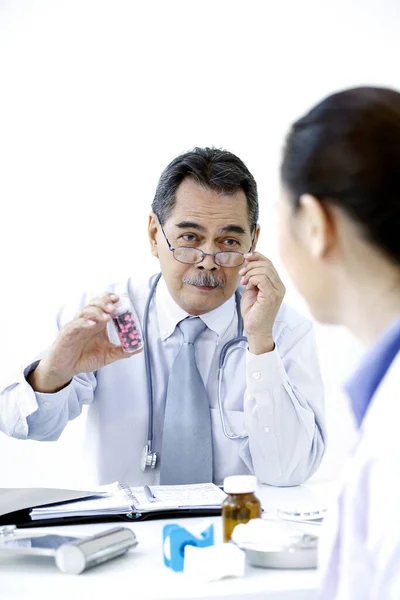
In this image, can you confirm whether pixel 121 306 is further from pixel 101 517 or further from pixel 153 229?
pixel 101 517

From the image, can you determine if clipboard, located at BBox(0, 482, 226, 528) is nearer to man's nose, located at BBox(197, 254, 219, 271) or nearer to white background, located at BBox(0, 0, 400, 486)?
man's nose, located at BBox(197, 254, 219, 271)

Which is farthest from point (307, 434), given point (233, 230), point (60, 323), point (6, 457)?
point (6, 457)

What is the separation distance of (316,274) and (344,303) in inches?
2.2

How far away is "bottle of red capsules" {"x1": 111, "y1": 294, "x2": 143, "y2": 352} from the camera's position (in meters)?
1.83

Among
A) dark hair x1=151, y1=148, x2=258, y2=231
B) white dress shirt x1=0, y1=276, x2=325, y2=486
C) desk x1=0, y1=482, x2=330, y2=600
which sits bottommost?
desk x1=0, y1=482, x2=330, y2=600

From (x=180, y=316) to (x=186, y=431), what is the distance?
1.18ft

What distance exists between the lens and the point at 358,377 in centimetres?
92

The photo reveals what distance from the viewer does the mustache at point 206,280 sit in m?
2.02

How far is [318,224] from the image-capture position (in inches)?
35.6

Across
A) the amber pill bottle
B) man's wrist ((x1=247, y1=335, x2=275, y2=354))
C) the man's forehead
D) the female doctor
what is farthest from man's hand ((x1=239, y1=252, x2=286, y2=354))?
the female doctor

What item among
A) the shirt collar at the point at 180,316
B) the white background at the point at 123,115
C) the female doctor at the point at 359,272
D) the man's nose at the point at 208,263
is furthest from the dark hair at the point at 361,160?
the white background at the point at 123,115

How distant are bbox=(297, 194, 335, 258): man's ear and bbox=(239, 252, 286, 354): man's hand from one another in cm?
98

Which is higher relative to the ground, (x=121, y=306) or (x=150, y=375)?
→ (x=121, y=306)

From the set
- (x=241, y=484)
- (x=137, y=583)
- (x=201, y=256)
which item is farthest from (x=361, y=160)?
(x=201, y=256)
